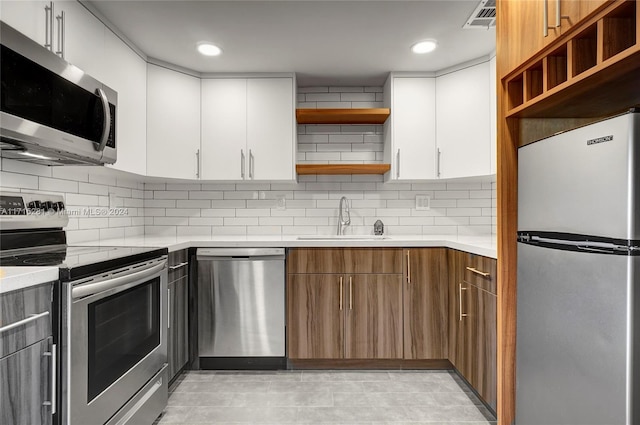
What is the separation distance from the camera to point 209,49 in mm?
2527

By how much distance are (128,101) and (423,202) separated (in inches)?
93.2

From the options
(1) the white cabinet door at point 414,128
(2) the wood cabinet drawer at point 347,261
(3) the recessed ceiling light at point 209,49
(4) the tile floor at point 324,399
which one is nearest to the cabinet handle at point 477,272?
(2) the wood cabinet drawer at point 347,261

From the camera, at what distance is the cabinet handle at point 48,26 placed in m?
1.65

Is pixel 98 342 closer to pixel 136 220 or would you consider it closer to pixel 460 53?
pixel 136 220

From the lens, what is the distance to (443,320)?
8.37 ft

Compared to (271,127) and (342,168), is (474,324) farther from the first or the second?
(271,127)

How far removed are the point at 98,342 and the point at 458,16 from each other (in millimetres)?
2453

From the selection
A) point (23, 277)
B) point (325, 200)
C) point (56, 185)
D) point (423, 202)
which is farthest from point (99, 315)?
point (423, 202)

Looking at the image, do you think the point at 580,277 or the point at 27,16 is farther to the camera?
the point at 27,16

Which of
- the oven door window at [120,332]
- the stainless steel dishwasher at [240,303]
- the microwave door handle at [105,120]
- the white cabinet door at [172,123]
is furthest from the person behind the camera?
the white cabinet door at [172,123]

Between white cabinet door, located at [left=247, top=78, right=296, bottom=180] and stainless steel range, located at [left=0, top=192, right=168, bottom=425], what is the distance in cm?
119

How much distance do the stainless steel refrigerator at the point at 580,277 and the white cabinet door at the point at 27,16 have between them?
2.15m

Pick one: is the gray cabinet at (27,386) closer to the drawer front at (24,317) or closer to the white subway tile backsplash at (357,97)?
the drawer front at (24,317)

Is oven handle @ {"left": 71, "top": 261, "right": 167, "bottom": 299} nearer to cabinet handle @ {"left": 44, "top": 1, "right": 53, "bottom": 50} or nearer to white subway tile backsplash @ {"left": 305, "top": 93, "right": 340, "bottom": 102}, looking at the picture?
cabinet handle @ {"left": 44, "top": 1, "right": 53, "bottom": 50}
